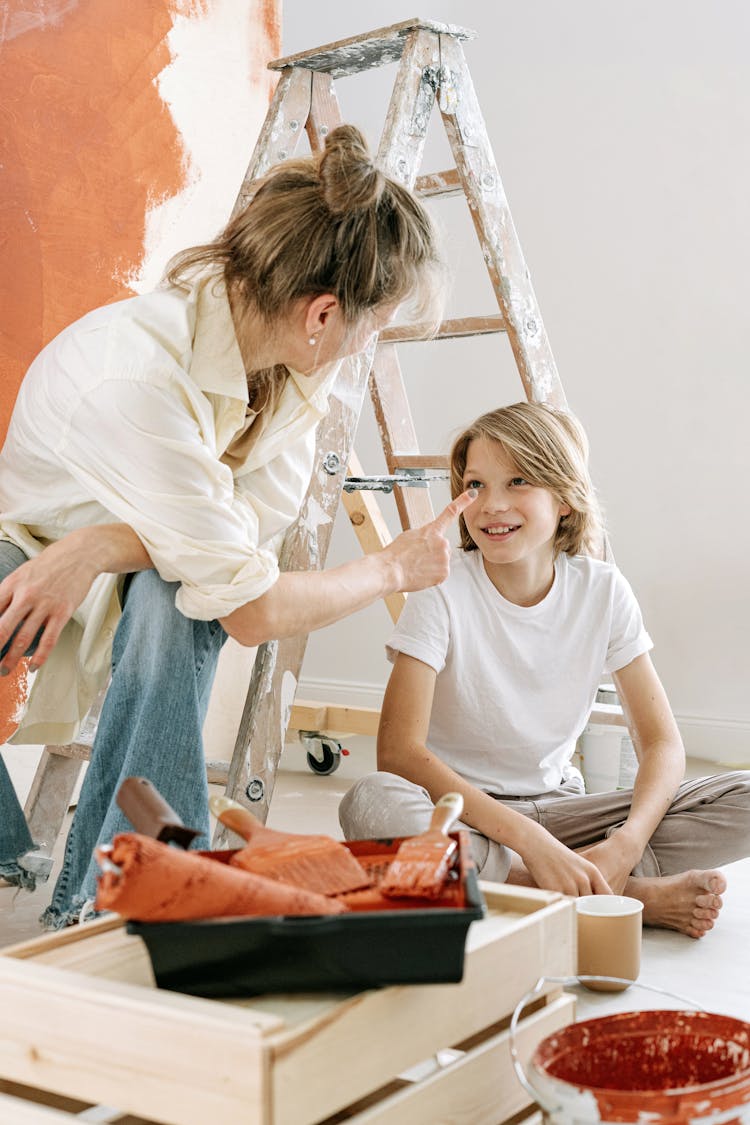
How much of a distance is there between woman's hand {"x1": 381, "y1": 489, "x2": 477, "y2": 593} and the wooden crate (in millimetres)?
770

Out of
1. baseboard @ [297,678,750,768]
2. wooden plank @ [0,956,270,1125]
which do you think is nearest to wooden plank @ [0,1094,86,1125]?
wooden plank @ [0,956,270,1125]

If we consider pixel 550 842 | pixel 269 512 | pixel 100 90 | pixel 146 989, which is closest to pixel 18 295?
pixel 100 90

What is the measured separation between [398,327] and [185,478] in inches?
38.6

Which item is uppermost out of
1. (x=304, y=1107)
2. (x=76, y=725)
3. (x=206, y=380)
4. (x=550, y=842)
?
(x=206, y=380)

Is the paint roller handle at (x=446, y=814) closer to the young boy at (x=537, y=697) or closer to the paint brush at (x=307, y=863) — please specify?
the paint brush at (x=307, y=863)

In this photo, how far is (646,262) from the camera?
3.50 metres

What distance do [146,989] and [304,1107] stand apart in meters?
0.13

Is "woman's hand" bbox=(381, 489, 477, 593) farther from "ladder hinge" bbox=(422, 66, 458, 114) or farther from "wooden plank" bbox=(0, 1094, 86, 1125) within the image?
"wooden plank" bbox=(0, 1094, 86, 1125)

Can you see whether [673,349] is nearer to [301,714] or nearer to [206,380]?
[301,714]

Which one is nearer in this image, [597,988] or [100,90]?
[597,988]

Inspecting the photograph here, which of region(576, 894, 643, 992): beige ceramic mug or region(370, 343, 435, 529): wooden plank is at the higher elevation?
region(370, 343, 435, 529): wooden plank

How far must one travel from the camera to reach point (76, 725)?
70.9 inches

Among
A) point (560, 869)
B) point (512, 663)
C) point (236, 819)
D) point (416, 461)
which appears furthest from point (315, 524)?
point (236, 819)

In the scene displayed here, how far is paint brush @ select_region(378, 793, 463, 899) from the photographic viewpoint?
0.87m
